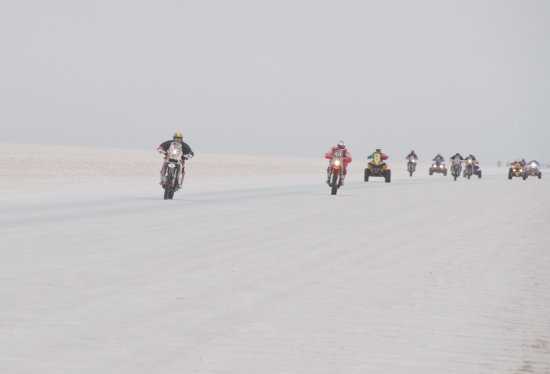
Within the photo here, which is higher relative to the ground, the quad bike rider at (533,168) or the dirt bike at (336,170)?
the quad bike rider at (533,168)

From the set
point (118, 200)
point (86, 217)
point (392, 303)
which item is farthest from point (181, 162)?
point (392, 303)

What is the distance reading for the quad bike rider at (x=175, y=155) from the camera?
895 inches

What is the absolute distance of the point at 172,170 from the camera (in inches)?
894

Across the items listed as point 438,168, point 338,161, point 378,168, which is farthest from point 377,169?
point 438,168

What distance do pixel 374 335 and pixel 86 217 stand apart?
10966 mm

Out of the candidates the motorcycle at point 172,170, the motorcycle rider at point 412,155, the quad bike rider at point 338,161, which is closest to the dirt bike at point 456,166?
the motorcycle rider at point 412,155

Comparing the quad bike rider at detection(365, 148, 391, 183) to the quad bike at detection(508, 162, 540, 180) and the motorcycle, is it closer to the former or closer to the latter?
the quad bike at detection(508, 162, 540, 180)

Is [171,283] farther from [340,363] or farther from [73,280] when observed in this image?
[340,363]

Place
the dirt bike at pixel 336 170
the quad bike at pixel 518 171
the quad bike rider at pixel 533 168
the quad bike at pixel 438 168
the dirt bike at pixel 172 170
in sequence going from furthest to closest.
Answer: the quad bike rider at pixel 533 168 → the quad bike at pixel 438 168 → the quad bike at pixel 518 171 → the dirt bike at pixel 336 170 → the dirt bike at pixel 172 170

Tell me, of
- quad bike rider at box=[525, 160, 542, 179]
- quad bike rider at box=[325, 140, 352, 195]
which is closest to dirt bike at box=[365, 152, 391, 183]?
quad bike rider at box=[325, 140, 352, 195]

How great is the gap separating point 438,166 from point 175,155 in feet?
127

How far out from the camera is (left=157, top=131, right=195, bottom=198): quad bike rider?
22.7 metres

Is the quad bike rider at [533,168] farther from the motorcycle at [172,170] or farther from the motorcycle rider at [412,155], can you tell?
the motorcycle at [172,170]

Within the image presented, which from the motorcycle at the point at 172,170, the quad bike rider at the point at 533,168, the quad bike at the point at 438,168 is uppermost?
the quad bike rider at the point at 533,168
